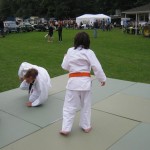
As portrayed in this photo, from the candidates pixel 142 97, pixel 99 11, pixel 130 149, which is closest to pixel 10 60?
pixel 142 97

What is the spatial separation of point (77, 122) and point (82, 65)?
119 centimetres

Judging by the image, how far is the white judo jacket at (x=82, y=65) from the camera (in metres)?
4.02

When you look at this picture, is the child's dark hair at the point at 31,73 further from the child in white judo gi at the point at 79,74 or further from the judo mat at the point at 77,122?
the child in white judo gi at the point at 79,74

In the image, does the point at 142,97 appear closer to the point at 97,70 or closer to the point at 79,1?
the point at 97,70

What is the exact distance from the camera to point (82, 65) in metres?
4.09

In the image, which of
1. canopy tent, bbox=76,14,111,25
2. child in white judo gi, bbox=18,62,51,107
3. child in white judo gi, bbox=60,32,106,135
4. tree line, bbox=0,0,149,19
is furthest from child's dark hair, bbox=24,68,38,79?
tree line, bbox=0,0,149,19

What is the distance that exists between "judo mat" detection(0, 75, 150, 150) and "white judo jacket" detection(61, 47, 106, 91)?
0.83m

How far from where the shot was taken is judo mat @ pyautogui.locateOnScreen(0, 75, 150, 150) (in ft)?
13.2

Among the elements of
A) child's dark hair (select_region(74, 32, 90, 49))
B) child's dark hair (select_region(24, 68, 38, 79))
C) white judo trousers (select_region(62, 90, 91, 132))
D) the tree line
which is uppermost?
the tree line

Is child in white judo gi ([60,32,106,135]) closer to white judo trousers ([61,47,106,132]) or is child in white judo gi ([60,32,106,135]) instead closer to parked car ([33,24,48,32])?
white judo trousers ([61,47,106,132])

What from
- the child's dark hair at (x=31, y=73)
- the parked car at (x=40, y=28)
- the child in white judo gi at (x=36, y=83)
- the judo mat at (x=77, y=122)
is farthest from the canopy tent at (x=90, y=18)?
the child's dark hair at (x=31, y=73)

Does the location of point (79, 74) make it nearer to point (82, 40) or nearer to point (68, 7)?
point (82, 40)

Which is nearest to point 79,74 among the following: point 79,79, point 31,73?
point 79,79

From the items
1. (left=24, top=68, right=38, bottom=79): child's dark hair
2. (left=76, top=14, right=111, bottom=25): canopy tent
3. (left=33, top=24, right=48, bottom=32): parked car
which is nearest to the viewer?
(left=24, top=68, right=38, bottom=79): child's dark hair
